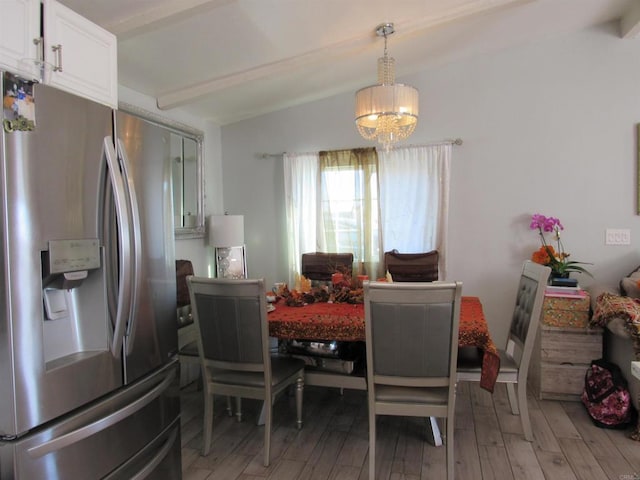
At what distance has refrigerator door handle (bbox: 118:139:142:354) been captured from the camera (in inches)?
59.4

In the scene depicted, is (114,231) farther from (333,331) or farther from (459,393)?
(459,393)

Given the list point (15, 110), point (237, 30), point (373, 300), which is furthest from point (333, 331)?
point (237, 30)

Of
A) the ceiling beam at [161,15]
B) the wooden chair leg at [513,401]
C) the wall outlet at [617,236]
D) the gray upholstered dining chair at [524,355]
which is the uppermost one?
the ceiling beam at [161,15]

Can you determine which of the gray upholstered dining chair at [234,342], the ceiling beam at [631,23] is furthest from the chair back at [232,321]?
the ceiling beam at [631,23]

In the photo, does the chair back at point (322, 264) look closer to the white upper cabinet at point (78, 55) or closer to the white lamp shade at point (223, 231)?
the white lamp shade at point (223, 231)

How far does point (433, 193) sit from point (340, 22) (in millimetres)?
1752

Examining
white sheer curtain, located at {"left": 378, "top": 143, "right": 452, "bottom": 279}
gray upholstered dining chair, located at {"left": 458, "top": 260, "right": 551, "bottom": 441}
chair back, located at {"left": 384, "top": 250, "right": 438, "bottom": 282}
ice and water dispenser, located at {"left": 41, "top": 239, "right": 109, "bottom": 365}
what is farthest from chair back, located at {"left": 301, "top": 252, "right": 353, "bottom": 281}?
ice and water dispenser, located at {"left": 41, "top": 239, "right": 109, "bottom": 365}

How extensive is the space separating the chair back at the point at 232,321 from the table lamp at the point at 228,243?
1670mm

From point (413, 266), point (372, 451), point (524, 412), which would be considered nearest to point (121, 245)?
point (372, 451)

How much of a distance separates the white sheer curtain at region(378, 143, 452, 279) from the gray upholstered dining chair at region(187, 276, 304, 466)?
1.99 meters

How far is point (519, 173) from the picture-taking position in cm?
374

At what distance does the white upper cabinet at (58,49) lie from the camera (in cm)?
→ 134

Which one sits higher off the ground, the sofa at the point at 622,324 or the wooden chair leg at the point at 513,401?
the sofa at the point at 622,324

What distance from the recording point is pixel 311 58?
3062mm
